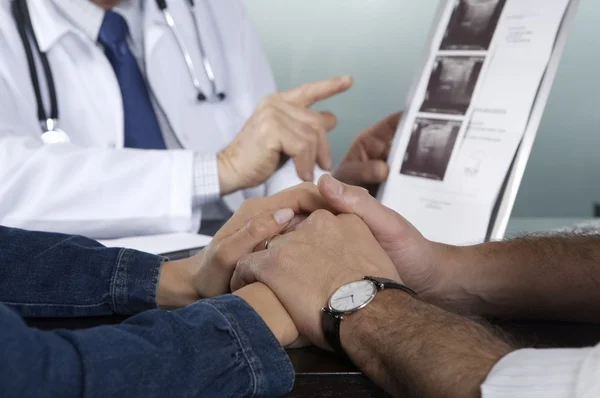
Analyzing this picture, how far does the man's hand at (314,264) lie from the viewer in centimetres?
56

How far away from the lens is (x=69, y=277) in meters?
0.68

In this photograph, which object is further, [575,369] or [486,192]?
[486,192]

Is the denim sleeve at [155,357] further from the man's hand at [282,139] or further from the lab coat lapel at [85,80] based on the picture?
the lab coat lapel at [85,80]

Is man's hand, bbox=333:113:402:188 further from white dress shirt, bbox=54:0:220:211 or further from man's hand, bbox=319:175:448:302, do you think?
man's hand, bbox=319:175:448:302

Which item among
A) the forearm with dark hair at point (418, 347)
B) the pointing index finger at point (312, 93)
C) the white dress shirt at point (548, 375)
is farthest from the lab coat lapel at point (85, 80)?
the white dress shirt at point (548, 375)

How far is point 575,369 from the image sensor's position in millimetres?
391

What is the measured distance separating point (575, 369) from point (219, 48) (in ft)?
4.14

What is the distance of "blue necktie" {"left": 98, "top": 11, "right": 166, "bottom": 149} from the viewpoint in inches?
52.7

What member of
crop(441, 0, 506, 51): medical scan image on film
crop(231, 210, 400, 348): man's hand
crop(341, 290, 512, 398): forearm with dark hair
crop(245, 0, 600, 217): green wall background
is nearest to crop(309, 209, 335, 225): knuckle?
crop(231, 210, 400, 348): man's hand

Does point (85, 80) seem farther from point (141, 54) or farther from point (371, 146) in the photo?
point (371, 146)

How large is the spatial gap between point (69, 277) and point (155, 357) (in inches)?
11.0

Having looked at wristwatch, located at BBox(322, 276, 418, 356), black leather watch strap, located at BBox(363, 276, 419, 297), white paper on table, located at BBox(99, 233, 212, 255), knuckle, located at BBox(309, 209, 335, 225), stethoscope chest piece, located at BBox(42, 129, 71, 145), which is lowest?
white paper on table, located at BBox(99, 233, 212, 255)

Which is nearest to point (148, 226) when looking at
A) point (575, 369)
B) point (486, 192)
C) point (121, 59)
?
point (121, 59)

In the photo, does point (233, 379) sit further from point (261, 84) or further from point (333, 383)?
point (261, 84)
